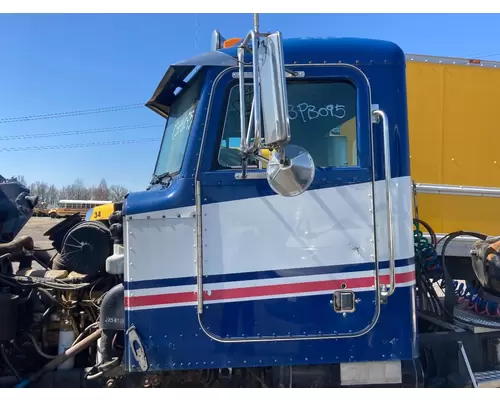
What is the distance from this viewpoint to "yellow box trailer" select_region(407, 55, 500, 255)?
366cm

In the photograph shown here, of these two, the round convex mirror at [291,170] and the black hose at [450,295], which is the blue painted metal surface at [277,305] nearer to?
the round convex mirror at [291,170]

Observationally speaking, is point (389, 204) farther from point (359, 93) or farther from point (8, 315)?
point (8, 315)

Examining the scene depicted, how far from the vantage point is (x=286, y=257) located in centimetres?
235

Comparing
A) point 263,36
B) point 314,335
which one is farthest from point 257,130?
point 314,335

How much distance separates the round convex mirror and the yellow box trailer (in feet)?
6.85

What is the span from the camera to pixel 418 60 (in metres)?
3.69

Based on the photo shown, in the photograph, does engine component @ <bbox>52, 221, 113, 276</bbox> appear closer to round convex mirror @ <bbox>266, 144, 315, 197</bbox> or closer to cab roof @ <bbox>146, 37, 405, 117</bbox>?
cab roof @ <bbox>146, 37, 405, 117</bbox>

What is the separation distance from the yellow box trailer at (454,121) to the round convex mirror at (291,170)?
2089 millimetres

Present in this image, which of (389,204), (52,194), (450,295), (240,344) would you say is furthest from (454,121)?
(52,194)

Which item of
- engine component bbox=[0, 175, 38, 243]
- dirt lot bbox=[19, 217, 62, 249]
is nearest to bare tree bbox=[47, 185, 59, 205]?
dirt lot bbox=[19, 217, 62, 249]

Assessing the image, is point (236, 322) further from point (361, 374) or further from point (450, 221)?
point (450, 221)

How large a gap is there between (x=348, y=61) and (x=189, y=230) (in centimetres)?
132

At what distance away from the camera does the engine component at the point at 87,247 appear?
3023mm

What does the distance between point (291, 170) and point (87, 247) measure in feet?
5.93
